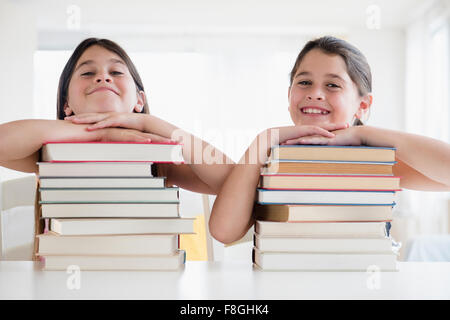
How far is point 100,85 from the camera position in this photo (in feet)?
3.56

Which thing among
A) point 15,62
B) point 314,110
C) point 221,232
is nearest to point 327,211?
point 221,232

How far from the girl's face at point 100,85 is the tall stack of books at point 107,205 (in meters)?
0.40

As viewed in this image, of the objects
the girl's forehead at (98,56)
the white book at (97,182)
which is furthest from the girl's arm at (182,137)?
the girl's forehead at (98,56)

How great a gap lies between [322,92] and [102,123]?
0.70 m

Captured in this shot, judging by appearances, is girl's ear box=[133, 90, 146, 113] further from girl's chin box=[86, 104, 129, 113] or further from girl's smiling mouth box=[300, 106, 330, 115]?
girl's smiling mouth box=[300, 106, 330, 115]

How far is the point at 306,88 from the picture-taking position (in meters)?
1.30

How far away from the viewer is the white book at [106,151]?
70cm

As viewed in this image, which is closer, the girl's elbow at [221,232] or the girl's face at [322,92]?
the girl's elbow at [221,232]

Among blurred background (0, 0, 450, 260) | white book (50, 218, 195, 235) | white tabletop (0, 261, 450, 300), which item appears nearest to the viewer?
white tabletop (0, 261, 450, 300)

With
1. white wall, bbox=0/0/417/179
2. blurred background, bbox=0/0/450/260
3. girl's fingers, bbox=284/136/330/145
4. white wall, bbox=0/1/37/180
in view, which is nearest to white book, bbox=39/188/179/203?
girl's fingers, bbox=284/136/330/145

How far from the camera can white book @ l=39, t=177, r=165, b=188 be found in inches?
27.7

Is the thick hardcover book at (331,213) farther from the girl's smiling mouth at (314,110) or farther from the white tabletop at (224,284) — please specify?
the girl's smiling mouth at (314,110)

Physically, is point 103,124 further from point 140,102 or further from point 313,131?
point 140,102

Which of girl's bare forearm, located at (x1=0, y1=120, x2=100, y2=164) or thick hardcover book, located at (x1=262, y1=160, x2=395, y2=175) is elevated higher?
girl's bare forearm, located at (x1=0, y1=120, x2=100, y2=164)
